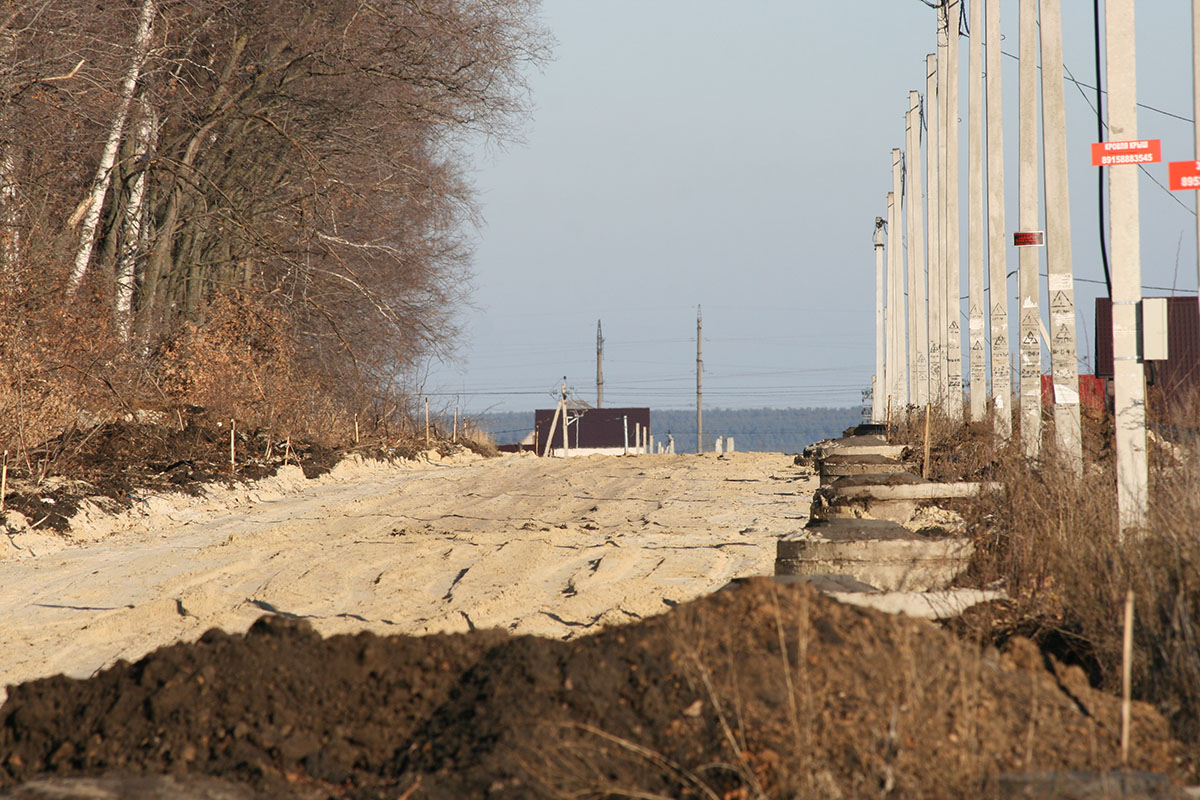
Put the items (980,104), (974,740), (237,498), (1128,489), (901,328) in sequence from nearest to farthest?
Result: (974,740) → (1128,489) → (237,498) → (980,104) → (901,328)

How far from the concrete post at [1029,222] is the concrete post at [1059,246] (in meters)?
0.98

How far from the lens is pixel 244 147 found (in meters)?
24.9

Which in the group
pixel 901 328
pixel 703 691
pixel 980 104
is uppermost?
pixel 980 104

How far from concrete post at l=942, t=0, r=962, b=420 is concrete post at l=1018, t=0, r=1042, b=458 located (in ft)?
A: 26.3

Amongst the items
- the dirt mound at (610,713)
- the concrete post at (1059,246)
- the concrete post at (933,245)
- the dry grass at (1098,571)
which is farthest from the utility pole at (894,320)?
the dirt mound at (610,713)

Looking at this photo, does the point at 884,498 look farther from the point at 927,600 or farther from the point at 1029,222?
the point at 1029,222

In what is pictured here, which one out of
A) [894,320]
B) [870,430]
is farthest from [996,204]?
[894,320]

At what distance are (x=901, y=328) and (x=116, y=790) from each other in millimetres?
36530

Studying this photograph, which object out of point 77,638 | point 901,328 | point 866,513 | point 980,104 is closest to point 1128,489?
point 866,513

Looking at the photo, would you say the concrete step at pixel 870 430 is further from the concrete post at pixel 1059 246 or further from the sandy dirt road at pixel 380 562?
the concrete post at pixel 1059 246

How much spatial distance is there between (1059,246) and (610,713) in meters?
9.37

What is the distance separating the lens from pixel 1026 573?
6.58m

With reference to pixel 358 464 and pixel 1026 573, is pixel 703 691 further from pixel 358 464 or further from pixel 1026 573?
pixel 358 464

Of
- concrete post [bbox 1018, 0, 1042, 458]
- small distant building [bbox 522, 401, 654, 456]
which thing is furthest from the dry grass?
small distant building [bbox 522, 401, 654, 456]
